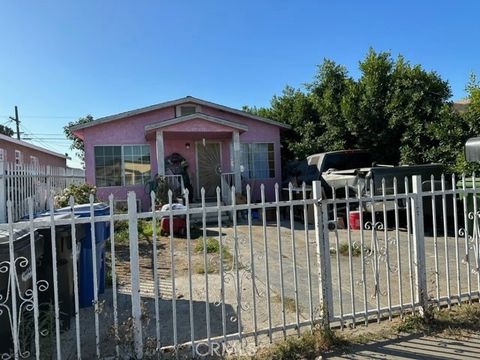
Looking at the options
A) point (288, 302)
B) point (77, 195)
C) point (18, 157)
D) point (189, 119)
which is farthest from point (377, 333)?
point (18, 157)

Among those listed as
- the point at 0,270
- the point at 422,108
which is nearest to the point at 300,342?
the point at 0,270

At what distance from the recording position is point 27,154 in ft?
75.2

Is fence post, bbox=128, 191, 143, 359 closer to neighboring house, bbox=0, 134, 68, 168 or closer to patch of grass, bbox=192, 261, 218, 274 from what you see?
patch of grass, bbox=192, 261, 218, 274

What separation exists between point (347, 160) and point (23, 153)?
16.9 meters

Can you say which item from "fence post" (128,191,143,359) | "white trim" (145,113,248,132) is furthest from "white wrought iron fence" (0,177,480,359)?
"white trim" (145,113,248,132)

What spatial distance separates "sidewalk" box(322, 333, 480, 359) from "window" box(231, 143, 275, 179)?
13.2 m

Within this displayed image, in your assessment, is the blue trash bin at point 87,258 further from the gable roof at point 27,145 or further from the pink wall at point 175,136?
the gable roof at point 27,145

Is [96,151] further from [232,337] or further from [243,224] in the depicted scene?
[232,337]

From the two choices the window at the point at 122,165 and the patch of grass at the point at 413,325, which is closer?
the patch of grass at the point at 413,325

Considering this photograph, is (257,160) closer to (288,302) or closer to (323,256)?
(288,302)

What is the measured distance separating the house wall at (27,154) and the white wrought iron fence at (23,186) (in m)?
7.91

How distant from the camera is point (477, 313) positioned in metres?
4.43

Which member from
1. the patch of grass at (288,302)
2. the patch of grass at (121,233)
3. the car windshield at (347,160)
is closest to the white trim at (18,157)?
the patch of grass at (121,233)

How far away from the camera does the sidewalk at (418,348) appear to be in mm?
3586
